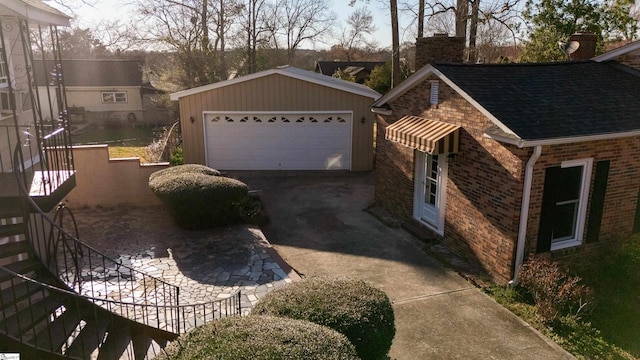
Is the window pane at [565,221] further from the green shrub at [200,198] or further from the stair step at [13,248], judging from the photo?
the stair step at [13,248]

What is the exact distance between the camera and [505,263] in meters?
9.15

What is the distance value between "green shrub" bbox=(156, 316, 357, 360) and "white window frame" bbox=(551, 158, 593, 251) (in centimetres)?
660

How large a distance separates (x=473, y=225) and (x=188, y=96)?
11685 mm

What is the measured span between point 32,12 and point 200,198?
5.45 metres

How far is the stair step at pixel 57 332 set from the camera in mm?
5668

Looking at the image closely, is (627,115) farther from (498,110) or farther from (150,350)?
(150,350)

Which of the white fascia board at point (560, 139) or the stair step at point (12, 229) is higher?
the white fascia board at point (560, 139)

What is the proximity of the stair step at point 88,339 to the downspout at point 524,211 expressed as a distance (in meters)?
7.01

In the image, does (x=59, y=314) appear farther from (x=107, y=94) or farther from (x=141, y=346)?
(x=107, y=94)

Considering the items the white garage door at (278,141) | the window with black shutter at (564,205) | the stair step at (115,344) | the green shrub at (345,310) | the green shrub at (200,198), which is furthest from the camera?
the white garage door at (278,141)

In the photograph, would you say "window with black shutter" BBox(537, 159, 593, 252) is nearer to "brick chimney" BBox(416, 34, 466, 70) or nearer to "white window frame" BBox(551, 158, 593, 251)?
"white window frame" BBox(551, 158, 593, 251)

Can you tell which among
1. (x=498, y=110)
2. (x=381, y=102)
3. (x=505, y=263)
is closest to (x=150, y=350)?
(x=505, y=263)

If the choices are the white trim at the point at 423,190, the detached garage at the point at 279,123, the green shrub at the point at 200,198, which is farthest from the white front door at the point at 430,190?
the detached garage at the point at 279,123

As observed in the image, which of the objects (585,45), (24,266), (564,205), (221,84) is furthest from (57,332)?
(585,45)
